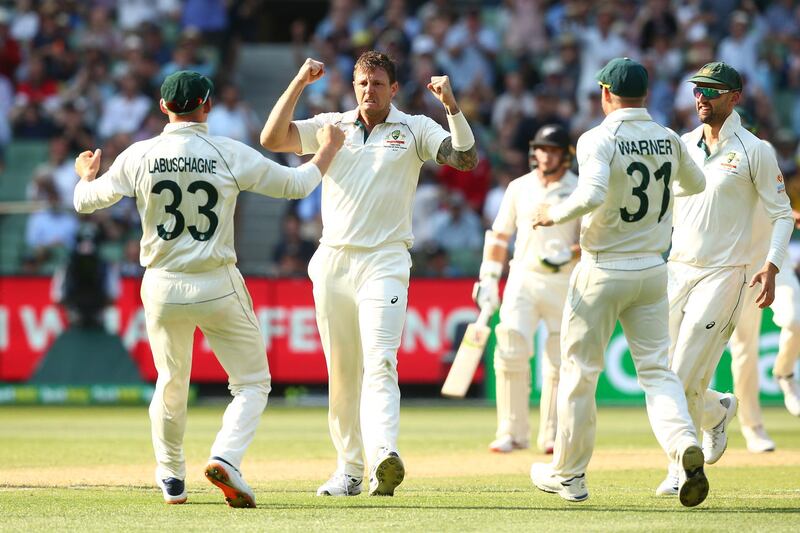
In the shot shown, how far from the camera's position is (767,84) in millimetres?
22531

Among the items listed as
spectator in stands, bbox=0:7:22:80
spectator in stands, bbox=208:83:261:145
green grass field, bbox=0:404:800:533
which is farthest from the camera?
spectator in stands, bbox=0:7:22:80

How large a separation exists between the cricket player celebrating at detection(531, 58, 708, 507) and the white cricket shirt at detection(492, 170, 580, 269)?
3717 mm

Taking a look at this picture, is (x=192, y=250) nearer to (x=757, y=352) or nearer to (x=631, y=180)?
(x=631, y=180)

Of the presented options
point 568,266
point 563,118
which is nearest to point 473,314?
point 563,118

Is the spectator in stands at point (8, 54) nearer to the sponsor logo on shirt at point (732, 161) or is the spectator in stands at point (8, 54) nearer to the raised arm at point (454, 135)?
the raised arm at point (454, 135)

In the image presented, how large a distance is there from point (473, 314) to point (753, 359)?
6303 millimetres

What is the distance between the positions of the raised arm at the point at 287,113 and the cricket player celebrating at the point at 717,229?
8.34 ft

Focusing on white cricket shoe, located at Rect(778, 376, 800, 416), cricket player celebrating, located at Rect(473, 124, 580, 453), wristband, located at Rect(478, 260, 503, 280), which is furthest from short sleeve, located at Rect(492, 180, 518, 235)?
white cricket shoe, located at Rect(778, 376, 800, 416)

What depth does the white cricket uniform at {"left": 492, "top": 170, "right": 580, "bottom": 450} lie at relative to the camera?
12.4m

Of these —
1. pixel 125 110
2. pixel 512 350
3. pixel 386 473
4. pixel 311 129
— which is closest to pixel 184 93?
pixel 311 129

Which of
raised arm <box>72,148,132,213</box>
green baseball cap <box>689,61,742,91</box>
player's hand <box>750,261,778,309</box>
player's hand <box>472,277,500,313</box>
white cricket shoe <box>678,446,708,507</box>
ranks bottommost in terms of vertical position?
white cricket shoe <box>678,446,708,507</box>

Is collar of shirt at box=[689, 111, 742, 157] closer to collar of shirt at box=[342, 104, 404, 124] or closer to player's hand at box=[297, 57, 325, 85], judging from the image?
collar of shirt at box=[342, 104, 404, 124]

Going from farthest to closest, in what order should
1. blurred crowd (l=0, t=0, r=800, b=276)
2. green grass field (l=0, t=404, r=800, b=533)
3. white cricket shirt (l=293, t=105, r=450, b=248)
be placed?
blurred crowd (l=0, t=0, r=800, b=276), white cricket shirt (l=293, t=105, r=450, b=248), green grass field (l=0, t=404, r=800, b=533)

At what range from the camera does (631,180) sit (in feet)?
27.6
